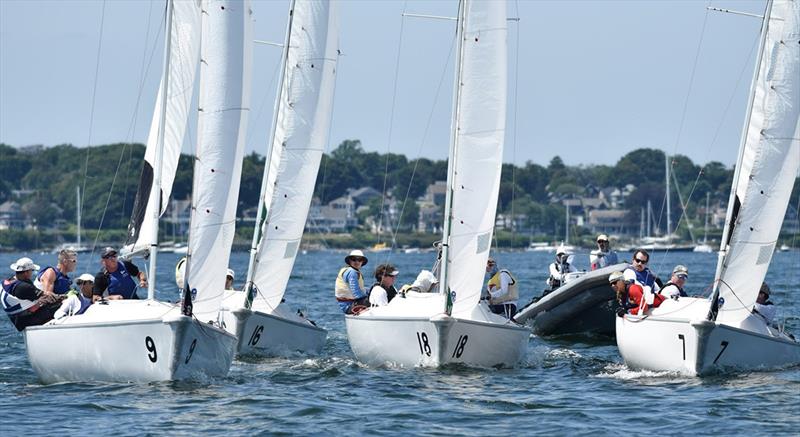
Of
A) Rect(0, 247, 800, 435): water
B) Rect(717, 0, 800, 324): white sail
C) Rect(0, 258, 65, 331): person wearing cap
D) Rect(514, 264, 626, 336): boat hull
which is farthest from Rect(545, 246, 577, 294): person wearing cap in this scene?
Rect(0, 258, 65, 331): person wearing cap

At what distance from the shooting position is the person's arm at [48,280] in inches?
794

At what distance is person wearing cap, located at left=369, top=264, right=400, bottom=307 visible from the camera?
22.6 metres

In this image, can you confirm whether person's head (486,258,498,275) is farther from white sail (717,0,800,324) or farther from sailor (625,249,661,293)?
white sail (717,0,800,324)

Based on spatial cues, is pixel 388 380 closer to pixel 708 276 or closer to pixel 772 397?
pixel 772 397

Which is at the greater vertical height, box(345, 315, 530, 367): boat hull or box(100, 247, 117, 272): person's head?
box(100, 247, 117, 272): person's head

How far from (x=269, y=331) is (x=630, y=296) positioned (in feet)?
18.8

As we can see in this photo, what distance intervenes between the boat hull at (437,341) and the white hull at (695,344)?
168cm

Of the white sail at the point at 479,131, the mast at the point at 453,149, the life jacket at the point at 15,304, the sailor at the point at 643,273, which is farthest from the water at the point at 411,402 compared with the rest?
the white sail at the point at 479,131

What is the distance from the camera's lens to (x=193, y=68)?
67.6ft

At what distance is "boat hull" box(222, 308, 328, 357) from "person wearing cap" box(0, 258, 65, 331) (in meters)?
3.76

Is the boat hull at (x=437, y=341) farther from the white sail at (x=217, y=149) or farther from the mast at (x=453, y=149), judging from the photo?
the white sail at (x=217, y=149)

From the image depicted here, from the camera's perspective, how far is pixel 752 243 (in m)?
20.7

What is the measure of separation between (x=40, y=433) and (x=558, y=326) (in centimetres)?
1465

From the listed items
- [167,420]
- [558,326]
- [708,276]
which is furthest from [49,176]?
[167,420]
